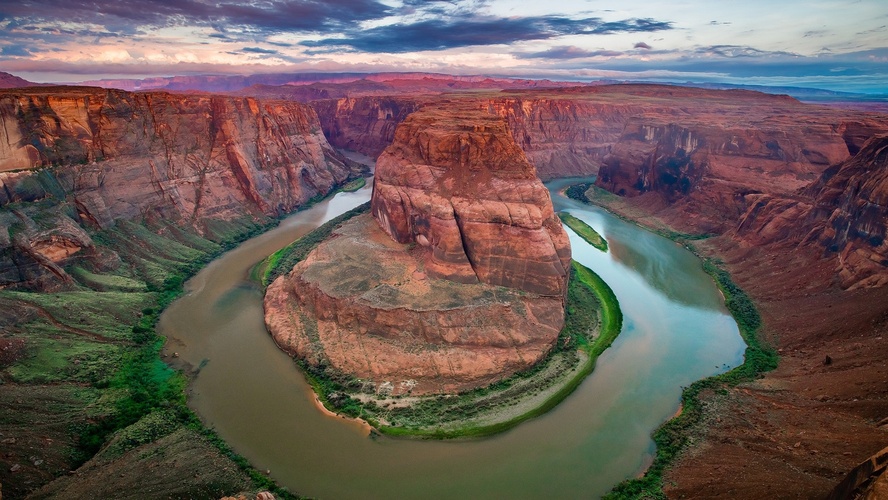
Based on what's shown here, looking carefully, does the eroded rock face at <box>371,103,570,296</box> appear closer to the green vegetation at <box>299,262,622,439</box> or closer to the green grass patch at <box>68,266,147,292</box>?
the green vegetation at <box>299,262,622,439</box>

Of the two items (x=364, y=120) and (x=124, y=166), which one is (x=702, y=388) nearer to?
(x=124, y=166)

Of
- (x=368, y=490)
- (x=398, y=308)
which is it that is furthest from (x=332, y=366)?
(x=368, y=490)

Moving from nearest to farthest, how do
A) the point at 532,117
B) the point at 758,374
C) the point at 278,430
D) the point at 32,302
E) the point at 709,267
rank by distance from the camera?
the point at 278,430 < the point at 758,374 < the point at 32,302 < the point at 709,267 < the point at 532,117

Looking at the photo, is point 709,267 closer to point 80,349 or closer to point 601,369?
point 601,369

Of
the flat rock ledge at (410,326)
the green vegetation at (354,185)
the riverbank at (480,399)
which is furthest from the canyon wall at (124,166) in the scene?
the riverbank at (480,399)

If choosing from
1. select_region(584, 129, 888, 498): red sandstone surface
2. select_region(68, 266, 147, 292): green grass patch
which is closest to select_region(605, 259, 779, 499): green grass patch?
select_region(584, 129, 888, 498): red sandstone surface

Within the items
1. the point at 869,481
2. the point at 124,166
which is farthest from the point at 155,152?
the point at 869,481
